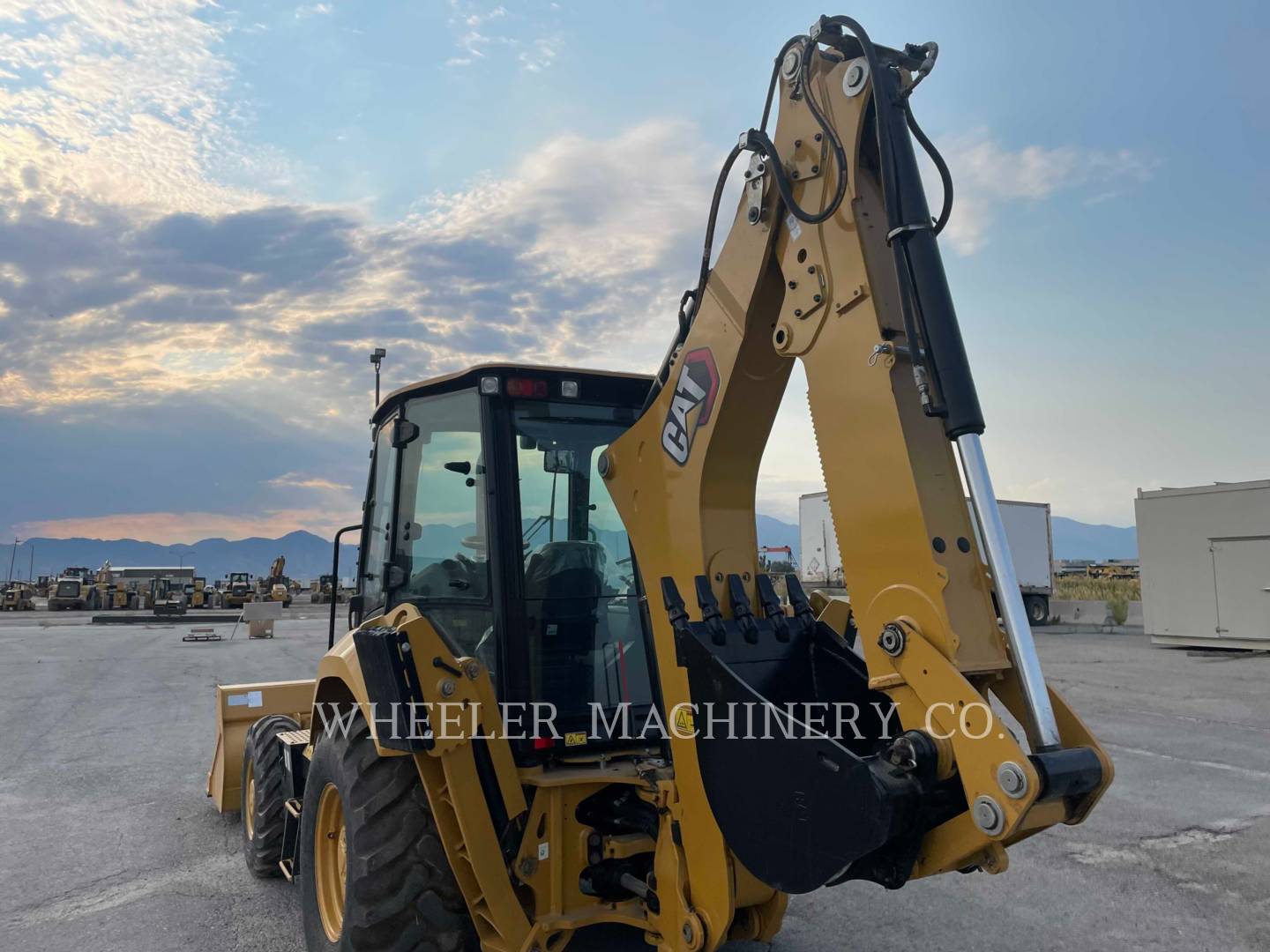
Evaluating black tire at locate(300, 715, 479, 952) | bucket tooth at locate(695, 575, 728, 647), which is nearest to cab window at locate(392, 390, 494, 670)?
black tire at locate(300, 715, 479, 952)

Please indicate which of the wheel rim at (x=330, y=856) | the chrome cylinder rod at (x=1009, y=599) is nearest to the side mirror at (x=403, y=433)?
the wheel rim at (x=330, y=856)

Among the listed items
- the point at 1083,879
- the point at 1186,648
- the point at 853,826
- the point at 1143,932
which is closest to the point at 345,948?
the point at 853,826

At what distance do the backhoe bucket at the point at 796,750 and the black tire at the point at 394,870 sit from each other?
124 centimetres

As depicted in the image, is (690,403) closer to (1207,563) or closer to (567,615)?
(567,615)

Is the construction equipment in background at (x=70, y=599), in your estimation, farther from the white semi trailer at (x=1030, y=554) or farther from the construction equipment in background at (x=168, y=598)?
the white semi trailer at (x=1030, y=554)

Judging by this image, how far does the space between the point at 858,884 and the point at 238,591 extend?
143 feet

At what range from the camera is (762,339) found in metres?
3.07

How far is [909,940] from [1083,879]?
1.60 meters

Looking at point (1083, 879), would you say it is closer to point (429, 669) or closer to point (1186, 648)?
point (429, 669)

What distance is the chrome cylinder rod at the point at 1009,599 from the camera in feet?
7.63

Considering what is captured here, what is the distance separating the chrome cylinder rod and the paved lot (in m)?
2.72

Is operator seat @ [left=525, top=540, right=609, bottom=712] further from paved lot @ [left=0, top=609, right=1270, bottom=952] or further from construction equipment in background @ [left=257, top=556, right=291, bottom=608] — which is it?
construction equipment in background @ [left=257, top=556, right=291, bottom=608]

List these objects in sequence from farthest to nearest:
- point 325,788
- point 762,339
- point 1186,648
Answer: point 1186,648 → point 325,788 → point 762,339

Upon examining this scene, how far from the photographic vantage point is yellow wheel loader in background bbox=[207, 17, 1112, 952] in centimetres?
243
